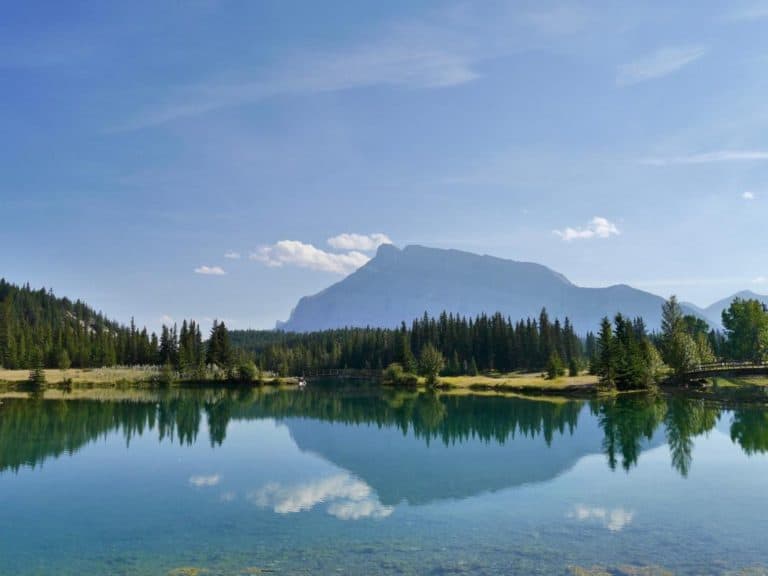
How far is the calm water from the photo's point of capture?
26.1 metres

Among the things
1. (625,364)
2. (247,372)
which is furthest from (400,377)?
(625,364)

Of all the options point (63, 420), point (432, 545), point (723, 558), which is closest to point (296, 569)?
point (432, 545)

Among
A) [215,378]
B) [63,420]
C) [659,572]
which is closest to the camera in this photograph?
[659,572]

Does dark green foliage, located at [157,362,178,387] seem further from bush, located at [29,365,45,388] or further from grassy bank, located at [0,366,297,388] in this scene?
bush, located at [29,365,45,388]

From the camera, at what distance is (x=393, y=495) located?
39.1 meters

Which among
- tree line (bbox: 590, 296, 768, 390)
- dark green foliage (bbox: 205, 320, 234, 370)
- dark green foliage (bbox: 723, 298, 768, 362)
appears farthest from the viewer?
dark green foliage (bbox: 205, 320, 234, 370)

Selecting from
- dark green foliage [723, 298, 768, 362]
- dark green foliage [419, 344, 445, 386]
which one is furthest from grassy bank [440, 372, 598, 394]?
dark green foliage [723, 298, 768, 362]

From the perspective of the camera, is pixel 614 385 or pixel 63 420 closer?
pixel 63 420

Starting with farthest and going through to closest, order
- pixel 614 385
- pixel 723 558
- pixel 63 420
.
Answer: pixel 614 385
pixel 63 420
pixel 723 558

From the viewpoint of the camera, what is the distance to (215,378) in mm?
176500

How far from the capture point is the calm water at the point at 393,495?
26.1 m

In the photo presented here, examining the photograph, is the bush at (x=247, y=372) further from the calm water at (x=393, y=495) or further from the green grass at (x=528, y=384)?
the calm water at (x=393, y=495)

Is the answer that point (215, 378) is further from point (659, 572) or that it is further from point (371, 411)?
point (659, 572)

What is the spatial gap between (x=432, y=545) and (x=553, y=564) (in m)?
5.91
